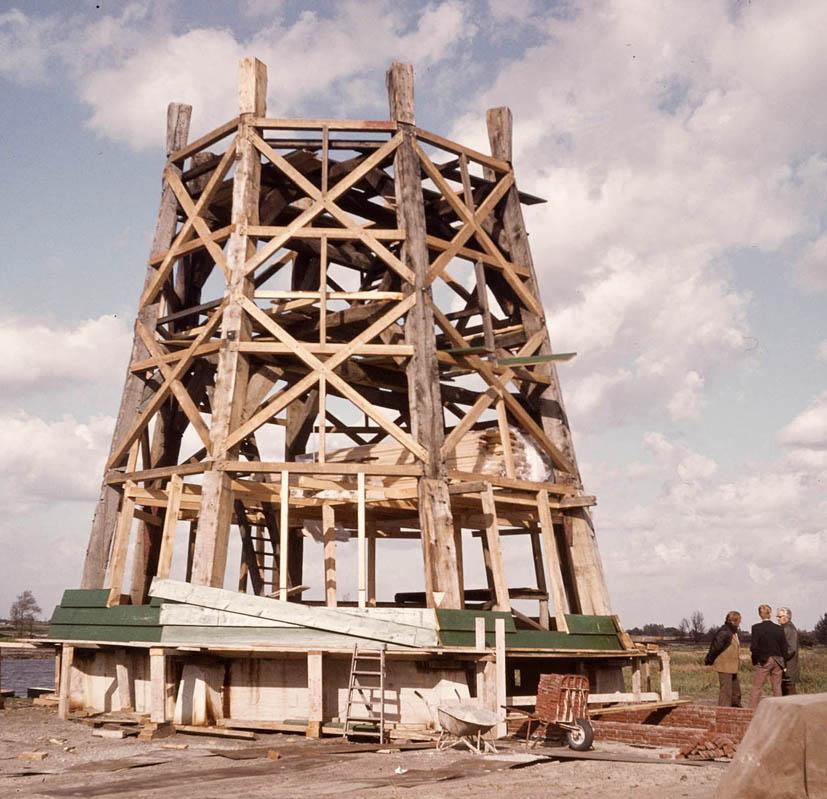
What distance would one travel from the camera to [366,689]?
707 inches

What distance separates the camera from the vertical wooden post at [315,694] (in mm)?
17203

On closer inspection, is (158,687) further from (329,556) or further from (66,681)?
(329,556)

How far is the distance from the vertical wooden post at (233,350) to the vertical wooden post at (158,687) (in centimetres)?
199

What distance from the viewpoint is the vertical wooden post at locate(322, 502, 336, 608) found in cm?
2109

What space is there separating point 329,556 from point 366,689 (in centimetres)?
435

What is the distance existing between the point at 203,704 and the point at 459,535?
8.73 m

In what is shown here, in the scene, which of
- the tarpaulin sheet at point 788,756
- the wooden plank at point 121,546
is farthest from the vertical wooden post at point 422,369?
the tarpaulin sheet at point 788,756

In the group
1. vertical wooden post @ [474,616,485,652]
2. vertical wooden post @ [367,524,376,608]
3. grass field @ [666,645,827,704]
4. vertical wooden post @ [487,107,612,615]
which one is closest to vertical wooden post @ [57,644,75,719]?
vertical wooden post @ [367,524,376,608]

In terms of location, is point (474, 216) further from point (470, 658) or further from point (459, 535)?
point (470, 658)

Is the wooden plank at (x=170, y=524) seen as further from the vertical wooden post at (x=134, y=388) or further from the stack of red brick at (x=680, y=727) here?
the stack of red brick at (x=680, y=727)

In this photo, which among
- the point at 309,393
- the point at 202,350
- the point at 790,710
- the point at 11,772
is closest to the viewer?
the point at 790,710


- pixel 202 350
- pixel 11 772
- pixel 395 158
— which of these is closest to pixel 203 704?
pixel 11 772

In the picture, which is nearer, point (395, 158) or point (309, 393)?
point (395, 158)

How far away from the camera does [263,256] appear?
74.1 ft
